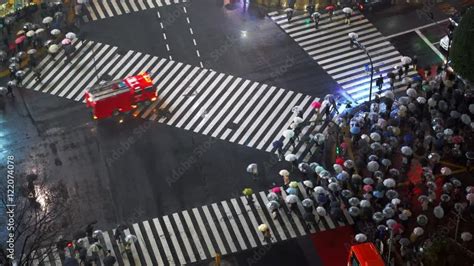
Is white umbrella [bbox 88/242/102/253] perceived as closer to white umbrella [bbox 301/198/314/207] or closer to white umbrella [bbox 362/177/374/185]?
white umbrella [bbox 301/198/314/207]

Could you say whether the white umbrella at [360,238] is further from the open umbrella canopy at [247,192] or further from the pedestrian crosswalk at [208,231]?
the open umbrella canopy at [247,192]

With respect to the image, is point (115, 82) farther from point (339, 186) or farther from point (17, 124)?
point (339, 186)

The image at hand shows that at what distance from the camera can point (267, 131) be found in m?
69.3

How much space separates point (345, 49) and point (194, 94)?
12857mm

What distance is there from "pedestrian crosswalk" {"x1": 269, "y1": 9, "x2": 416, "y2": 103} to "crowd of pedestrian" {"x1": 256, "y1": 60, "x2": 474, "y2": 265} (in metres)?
3.14

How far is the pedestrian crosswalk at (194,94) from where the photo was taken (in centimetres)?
6956

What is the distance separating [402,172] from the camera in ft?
212

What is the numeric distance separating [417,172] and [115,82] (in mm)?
22976

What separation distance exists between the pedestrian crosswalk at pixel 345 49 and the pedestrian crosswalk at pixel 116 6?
33.0ft

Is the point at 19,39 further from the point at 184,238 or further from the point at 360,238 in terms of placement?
the point at 360,238

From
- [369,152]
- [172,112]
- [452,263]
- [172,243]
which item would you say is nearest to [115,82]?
[172,112]

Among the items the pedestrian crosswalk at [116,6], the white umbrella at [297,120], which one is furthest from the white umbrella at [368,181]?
the pedestrian crosswalk at [116,6]

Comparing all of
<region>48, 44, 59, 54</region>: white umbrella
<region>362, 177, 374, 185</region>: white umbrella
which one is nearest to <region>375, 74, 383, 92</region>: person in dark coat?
<region>362, 177, 374, 185</region>: white umbrella

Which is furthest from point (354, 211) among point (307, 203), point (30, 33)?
point (30, 33)
